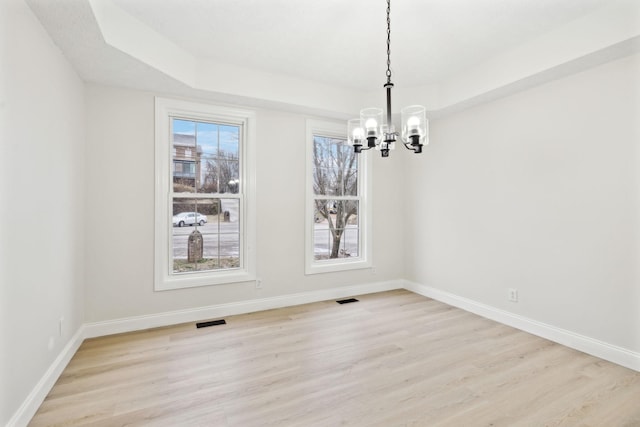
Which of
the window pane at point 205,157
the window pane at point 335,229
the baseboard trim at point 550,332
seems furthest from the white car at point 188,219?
the baseboard trim at point 550,332

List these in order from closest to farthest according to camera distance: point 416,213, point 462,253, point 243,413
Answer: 1. point 243,413
2. point 462,253
3. point 416,213

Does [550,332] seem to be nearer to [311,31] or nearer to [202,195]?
[311,31]

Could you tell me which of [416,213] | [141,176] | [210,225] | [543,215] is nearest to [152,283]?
[210,225]

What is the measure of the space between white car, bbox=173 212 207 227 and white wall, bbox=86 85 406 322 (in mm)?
271

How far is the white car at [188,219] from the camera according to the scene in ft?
11.4

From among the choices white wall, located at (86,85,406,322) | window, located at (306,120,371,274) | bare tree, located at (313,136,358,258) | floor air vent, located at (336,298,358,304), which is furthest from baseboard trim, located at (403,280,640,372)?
white wall, located at (86,85,406,322)

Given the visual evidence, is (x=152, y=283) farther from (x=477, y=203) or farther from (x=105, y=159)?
(x=477, y=203)

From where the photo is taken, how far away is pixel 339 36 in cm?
278

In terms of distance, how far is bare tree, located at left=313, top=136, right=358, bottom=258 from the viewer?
430cm

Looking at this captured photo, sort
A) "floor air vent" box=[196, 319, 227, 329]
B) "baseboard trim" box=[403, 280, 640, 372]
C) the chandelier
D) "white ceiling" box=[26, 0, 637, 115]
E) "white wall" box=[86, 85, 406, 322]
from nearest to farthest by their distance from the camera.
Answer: the chandelier, "white ceiling" box=[26, 0, 637, 115], "baseboard trim" box=[403, 280, 640, 372], "white wall" box=[86, 85, 406, 322], "floor air vent" box=[196, 319, 227, 329]

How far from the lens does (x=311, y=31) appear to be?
106 inches

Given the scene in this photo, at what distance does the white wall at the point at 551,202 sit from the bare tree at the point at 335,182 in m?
1.17

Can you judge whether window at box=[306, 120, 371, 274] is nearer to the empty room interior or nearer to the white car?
the empty room interior

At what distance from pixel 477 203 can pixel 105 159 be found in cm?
401
